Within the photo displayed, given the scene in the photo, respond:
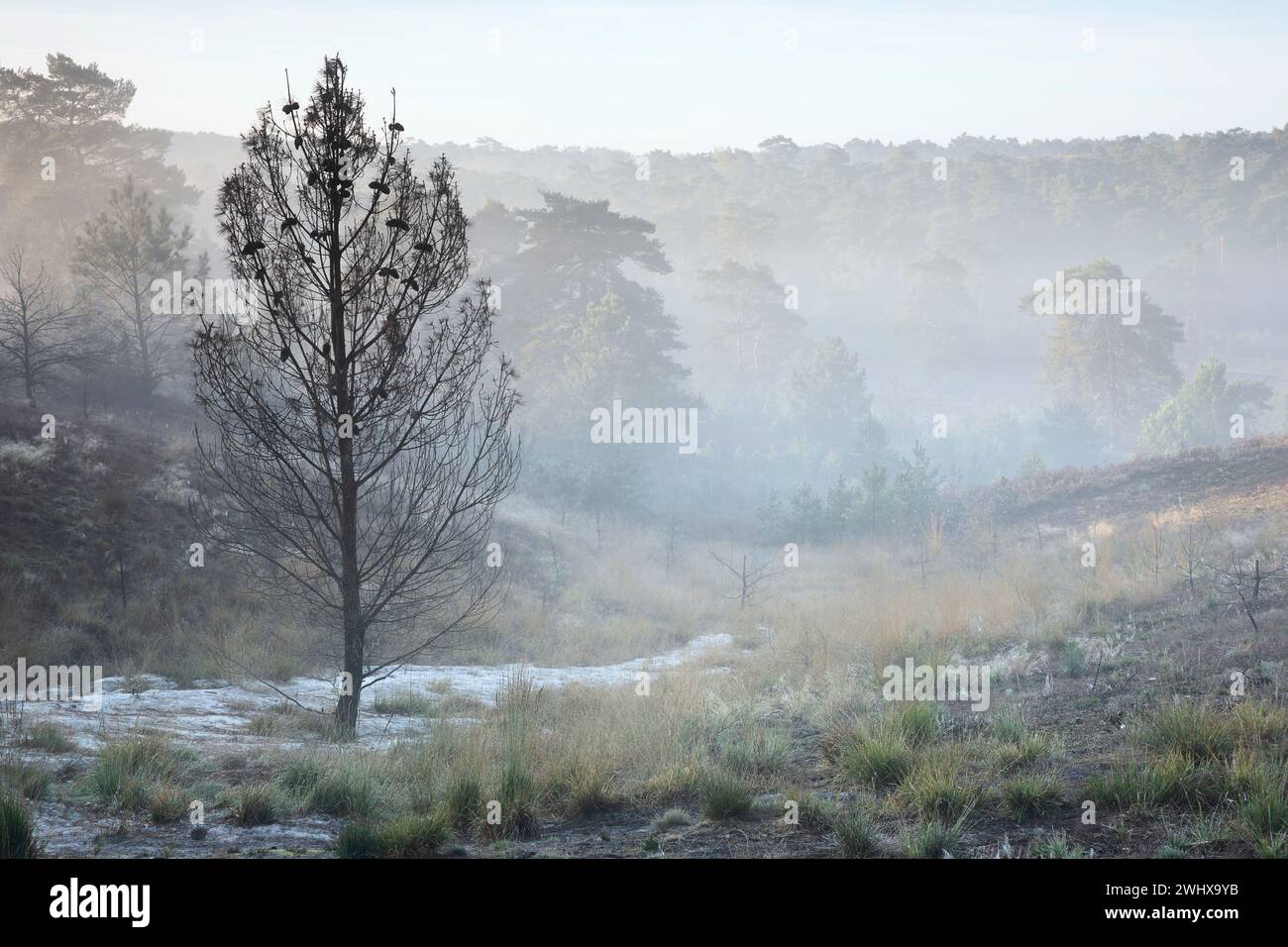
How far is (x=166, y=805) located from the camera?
20.0 feet

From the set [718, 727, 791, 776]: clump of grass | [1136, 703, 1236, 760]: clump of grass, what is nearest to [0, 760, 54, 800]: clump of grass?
[718, 727, 791, 776]: clump of grass

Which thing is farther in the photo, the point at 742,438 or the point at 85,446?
the point at 742,438

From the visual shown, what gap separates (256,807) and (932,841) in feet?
14.2

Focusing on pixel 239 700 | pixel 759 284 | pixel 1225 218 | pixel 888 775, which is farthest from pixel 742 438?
pixel 1225 218

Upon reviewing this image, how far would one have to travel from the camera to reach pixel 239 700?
441 inches

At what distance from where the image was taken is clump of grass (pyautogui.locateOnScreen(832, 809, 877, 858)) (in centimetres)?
520

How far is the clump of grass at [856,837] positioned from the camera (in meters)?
5.20

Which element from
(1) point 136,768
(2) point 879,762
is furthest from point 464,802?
(2) point 879,762

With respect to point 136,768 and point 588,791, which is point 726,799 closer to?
point 588,791

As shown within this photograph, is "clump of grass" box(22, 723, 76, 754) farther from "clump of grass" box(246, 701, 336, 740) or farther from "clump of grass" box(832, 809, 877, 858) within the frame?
"clump of grass" box(832, 809, 877, 858)

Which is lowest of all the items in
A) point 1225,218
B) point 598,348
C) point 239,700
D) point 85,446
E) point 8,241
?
point 239,700

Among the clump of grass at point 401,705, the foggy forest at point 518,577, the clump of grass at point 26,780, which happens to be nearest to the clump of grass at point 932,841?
the foggy forest at point 518,577

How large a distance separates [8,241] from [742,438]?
34.4 m

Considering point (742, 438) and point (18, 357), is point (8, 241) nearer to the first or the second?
point (18, 357)
